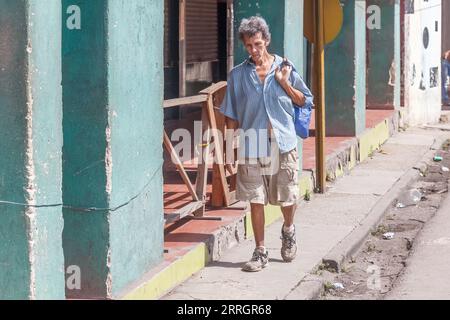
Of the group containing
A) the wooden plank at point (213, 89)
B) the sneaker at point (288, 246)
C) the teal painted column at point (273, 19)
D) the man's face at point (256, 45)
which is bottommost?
the sneaker at point (288, 246)

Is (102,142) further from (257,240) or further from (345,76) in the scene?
(345,76)

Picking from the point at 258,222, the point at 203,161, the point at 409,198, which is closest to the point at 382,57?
the point at 409,198

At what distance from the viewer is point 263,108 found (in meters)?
8.54

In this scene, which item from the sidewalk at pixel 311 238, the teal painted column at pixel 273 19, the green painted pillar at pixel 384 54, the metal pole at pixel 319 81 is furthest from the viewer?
the green painted pillar at pixel 384 54

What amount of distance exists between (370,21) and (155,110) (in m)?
11.3

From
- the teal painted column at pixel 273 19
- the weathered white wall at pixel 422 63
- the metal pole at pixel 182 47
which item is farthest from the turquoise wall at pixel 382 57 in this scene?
the teal painted column at pixel 273 19

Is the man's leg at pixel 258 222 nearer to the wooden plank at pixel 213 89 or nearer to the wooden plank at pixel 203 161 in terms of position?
the wooden plank at pixel 203 161

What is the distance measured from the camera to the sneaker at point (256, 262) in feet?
28.3

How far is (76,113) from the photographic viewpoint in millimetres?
7184

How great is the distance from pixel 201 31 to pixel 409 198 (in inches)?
267

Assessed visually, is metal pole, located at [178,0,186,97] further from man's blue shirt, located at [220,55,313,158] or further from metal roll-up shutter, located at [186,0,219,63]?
man's blue shirt, located at [220,55,313,158]

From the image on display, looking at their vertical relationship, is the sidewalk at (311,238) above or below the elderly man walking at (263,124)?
below
